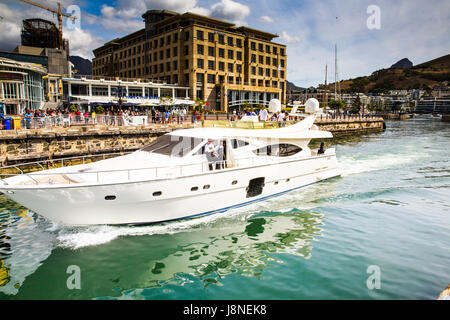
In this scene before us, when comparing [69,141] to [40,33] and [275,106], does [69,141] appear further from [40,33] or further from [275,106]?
[40,33]

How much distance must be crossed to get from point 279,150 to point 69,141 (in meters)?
14.9

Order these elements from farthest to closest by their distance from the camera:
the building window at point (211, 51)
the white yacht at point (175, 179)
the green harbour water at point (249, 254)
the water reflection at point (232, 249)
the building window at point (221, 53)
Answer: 1. the building window at point (221, 53)
2. the building window at point (211, 51)
3. the white yacht at point (175, 179)
4. the water reflection at point (232, 249)
5. the green harbour water at point (249, 254)

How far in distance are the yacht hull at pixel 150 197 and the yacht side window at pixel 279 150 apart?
2.33 feet

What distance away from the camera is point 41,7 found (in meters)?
75.7

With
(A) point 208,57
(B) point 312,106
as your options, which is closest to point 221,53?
(A) point 208,57

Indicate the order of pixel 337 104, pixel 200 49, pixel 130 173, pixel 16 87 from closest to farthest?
pixel 130 173, pixel 16 87, pixel 200 49, pixel 337 104

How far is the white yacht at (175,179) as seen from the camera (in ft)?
26.8

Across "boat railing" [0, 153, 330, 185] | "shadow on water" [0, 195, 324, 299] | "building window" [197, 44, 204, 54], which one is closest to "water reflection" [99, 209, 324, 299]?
"shadow on water" [0, 195, 324, 299]

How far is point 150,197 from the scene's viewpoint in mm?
8852

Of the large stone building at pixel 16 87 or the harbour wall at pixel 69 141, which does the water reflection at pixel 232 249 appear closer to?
the harbour wall at pixel 69 141

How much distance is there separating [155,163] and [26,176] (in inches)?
150

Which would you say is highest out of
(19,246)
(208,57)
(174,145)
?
(208,57)

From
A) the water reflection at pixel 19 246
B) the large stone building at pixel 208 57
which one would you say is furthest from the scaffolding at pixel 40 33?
the water reflection at pixel 19 246

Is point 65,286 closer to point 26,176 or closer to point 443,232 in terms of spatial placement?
point 26,176
